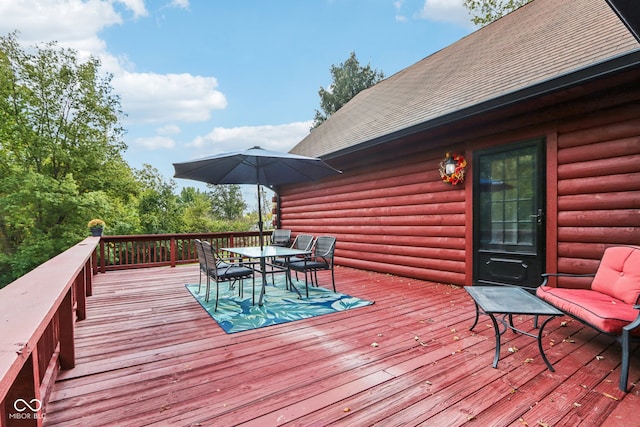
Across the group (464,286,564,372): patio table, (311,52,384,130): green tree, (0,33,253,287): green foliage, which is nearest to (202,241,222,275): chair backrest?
(464,286,564,372): patio table

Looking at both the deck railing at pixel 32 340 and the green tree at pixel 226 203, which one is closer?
the deck railing at pixel 32 340

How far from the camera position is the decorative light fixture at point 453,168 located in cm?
440

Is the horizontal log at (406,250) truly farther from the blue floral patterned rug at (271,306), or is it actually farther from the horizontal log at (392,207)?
the blue floral patterned rug at (271,306)

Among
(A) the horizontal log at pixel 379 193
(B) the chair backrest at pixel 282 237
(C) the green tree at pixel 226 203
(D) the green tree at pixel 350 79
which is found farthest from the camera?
(D) the green tree at pixel 350 79

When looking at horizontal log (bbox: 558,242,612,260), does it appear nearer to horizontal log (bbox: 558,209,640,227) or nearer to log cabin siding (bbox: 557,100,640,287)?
log cabin siding (bbox: 557,100,640,287)

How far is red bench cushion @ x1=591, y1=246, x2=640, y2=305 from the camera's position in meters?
2.40

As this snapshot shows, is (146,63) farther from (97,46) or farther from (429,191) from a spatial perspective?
(429,191)

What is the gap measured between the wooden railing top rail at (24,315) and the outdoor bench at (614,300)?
2.82 m

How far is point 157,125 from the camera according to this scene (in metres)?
23.3

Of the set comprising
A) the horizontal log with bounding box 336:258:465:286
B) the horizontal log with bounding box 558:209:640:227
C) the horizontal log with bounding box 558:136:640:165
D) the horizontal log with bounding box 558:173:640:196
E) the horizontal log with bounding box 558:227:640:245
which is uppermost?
the horizontal log with bounding box 558:136:640:165

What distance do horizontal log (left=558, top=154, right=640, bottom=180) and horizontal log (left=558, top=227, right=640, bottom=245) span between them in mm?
564

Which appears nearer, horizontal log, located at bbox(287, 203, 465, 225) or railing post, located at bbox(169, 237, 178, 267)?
horizontal log, located at bbox(287, 203, 465, 225)

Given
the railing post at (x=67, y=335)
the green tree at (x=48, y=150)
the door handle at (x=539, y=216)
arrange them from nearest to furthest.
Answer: the railing post at (x=67, y=335) → the door handle at (x=539, y=216) → the green tree at (x=48, y=150)

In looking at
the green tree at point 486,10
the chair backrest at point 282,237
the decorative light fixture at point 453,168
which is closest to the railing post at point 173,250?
the chair backrest at point 282,237
